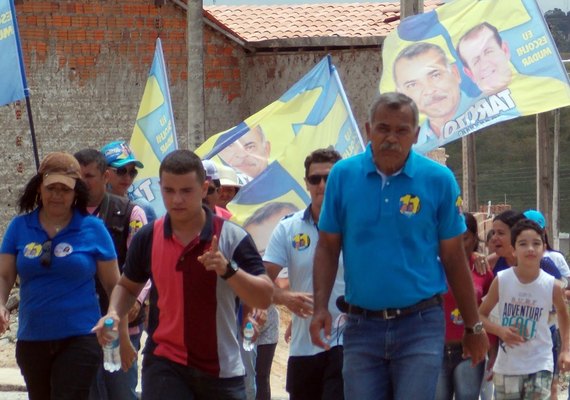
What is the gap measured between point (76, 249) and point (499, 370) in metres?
2.74

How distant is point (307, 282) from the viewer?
24.6 ft

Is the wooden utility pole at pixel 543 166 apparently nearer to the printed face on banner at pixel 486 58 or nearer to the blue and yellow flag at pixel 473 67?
the blue and yellow flag at pixel 473 67

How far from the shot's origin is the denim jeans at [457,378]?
8070 mm

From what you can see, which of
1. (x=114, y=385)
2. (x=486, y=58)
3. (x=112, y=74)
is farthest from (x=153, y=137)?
(x=112, y=74)

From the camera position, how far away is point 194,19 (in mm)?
16781

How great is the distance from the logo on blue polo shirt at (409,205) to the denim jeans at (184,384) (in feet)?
3.68

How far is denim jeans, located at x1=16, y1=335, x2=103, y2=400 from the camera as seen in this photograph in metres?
7.21

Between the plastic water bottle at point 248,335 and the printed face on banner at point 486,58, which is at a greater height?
the printed face on banner at point 486,58

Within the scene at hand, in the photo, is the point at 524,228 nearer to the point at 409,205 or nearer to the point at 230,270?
the point at 409,205

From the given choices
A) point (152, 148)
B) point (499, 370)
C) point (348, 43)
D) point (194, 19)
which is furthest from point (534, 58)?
point (348, 43)

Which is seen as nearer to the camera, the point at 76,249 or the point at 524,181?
the point at 76,249

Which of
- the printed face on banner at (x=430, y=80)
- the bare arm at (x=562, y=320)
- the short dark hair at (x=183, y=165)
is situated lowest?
the bare arm at (x=562, y=320)

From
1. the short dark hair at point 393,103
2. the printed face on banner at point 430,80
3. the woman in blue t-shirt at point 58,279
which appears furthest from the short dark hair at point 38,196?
the printed face on banner at point 430,80

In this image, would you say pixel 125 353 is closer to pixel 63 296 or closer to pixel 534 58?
pixel 63 296
